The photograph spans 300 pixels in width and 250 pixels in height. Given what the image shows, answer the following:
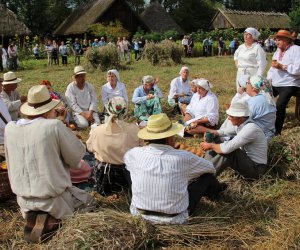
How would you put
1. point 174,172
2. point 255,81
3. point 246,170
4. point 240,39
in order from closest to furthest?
point 174,172
point 246,170
point 255,81
point 240,39

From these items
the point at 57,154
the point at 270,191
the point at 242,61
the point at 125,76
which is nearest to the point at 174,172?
the point at 57,154

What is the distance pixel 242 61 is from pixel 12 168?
528 cm

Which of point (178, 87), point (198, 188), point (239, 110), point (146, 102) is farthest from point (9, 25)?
point (198, 188)

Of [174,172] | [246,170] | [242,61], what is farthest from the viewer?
[242,61]

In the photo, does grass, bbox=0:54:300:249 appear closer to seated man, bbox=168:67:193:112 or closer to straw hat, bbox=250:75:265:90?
straw hat, bbox=250:75:265:90

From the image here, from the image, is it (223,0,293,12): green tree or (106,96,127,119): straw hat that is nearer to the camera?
(106,96,127,119): straw hat

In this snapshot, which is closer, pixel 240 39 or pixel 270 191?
pixel 270 191

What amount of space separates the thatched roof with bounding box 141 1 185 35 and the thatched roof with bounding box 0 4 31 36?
15.5 m

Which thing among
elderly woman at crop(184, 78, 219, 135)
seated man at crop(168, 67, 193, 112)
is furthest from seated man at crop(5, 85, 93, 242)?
seated man at crop(168, 67, 193, 112)

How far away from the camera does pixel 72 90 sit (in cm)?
793

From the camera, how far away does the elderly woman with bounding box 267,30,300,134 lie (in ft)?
21.9

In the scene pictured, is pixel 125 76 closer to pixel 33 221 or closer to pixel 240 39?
pixel 33 221

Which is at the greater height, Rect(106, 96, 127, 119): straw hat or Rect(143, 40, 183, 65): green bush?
Rect(106, 96, 127, 119): straw hat

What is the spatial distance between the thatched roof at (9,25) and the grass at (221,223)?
27339 millimetres
